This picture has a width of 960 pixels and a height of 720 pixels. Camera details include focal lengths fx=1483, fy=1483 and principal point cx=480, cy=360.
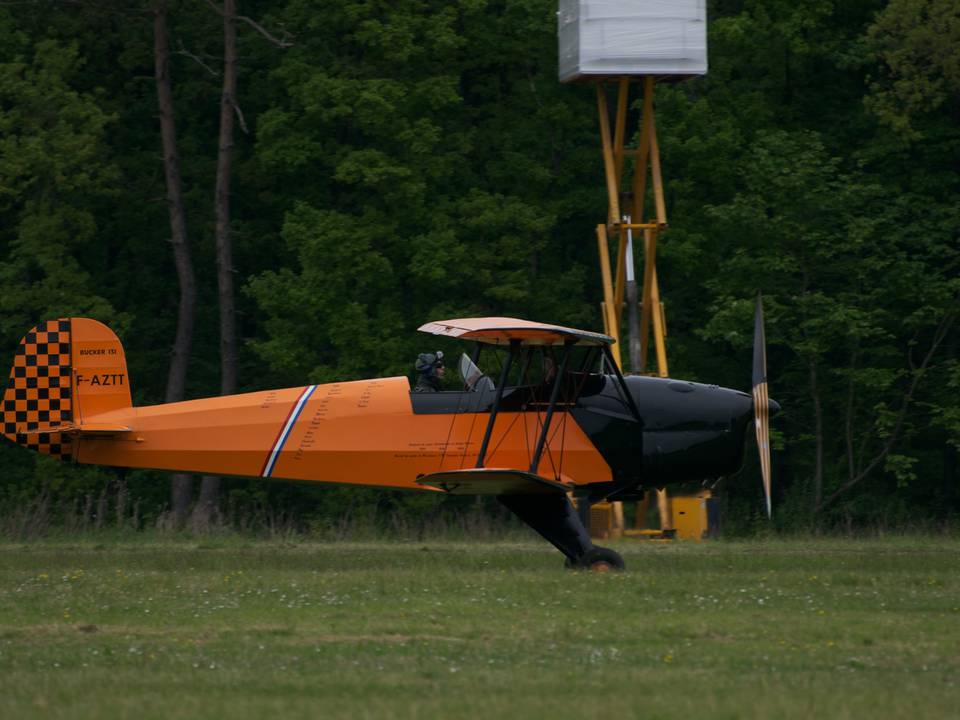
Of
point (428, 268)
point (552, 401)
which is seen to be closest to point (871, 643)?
point (552, 401)

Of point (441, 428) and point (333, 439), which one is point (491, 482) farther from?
point (333, 439)

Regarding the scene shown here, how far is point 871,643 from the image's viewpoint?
10680 mm

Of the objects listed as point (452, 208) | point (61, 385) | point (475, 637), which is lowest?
point (475, 637)

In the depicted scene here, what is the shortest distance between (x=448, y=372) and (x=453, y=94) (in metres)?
6.58

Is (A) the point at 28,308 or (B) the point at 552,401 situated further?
(A) the point at 28,308

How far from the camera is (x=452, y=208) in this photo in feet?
107

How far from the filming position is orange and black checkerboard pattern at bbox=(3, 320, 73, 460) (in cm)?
1633

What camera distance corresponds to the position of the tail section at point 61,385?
16.3 meters

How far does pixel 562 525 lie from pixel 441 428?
1.70 meters

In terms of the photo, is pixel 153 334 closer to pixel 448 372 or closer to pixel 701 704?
pixel 448 372

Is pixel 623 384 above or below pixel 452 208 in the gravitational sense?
below

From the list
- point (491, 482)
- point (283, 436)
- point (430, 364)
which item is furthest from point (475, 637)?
point (430, 364)

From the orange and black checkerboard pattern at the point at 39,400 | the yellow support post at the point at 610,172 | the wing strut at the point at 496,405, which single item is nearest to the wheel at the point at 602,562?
the wing strut at the point at 496,405

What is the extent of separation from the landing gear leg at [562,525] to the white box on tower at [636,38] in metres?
9.99
